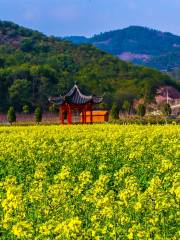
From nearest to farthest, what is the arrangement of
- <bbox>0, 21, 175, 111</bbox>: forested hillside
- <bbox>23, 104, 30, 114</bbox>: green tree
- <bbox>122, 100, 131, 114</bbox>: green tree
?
<bbox>23, 104, 30, 114</bbox>: green tree → <bbox>122, 100, 131, 114</bbox>: green tree → <bbox>0, 21, 175, 111</bbox>: forested hillside

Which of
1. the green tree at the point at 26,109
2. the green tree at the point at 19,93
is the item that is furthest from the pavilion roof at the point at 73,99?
the green tree at the point at 19,93

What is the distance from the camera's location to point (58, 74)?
125438 millimetres

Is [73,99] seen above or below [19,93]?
below

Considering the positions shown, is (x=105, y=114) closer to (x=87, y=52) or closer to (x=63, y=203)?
(x=63, y=203)

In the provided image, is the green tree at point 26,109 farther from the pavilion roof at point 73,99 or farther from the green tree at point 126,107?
the pavilion roof at point 73,99

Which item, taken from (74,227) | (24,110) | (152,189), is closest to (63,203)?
(152,189)

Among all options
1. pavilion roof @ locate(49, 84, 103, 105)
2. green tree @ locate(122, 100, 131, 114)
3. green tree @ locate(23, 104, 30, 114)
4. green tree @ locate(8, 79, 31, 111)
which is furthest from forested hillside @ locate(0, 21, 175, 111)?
pavilion roof @ locate(49, 84, 103, 105)

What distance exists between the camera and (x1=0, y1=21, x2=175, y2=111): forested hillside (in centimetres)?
10912

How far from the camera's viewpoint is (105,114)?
72688 millimetres

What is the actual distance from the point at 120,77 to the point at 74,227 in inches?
5485

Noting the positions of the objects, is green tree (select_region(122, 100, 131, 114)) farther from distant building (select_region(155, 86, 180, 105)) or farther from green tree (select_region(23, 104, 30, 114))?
distant building (select_region(155, 86, 180, 105))

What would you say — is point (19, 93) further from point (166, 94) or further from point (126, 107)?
point (166, 94)

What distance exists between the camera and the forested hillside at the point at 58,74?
4296 inches

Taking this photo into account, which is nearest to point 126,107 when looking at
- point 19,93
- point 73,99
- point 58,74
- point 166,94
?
point 19,93
